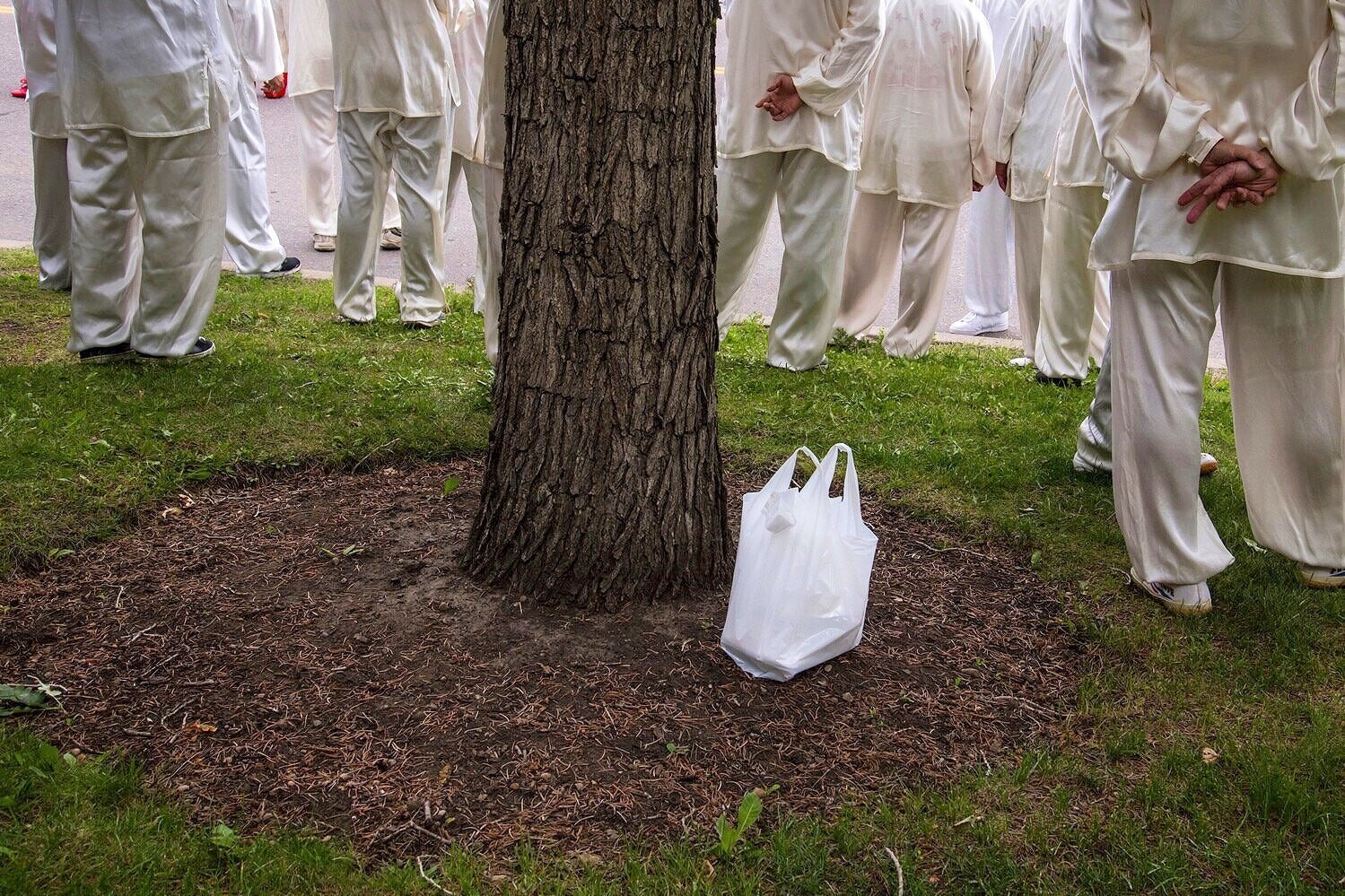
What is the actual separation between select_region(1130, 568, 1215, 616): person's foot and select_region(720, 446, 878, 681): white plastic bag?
3.55ft

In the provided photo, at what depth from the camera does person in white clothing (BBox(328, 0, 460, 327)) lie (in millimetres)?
6254

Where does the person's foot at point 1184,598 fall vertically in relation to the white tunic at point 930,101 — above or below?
below

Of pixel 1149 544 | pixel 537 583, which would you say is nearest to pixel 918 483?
pixel 1149 544

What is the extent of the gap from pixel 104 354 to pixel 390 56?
2089 millimetres

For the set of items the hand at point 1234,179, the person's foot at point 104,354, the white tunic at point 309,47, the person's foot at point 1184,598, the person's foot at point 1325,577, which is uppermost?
the white tunic at point 309,47

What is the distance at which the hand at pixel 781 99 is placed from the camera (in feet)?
18.7

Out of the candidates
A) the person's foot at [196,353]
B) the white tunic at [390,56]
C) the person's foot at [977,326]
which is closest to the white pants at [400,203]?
the white tunic at [390,56]

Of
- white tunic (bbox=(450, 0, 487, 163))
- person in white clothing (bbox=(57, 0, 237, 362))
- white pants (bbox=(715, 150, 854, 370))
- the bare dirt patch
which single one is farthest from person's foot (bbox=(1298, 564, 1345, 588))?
white tunic (bbox=(450, 0, 487, 163))

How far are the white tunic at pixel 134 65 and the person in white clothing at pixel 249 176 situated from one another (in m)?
2.56

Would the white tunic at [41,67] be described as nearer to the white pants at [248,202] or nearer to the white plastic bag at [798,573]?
the white pants at [248,202]

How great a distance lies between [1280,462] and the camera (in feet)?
11.8

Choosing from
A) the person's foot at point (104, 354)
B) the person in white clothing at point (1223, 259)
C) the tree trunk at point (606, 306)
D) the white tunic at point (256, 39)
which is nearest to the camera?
the tree trunk at point (606, 306)

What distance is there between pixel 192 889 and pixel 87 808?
0.36 metres

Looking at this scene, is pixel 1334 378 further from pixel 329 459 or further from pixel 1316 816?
pixel 329 459
